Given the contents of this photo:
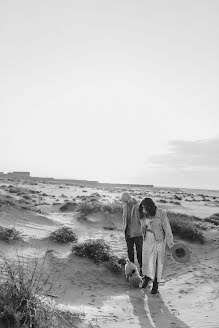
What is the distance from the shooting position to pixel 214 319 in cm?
652

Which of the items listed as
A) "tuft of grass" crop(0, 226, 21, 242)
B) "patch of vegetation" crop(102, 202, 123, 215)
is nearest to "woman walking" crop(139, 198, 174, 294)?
"tuft of grass" crop(0, 226, 21, 242)

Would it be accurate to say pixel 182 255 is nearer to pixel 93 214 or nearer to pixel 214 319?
pixel 214 319

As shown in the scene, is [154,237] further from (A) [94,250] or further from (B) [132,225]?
(A) [94,250]

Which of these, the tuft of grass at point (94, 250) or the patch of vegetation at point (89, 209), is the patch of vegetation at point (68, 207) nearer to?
the patch of vegetation at point (89, 209)

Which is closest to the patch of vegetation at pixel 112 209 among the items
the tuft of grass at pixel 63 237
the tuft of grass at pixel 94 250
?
the tuft of grass at pixel 63 237

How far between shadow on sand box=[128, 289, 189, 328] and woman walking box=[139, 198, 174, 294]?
0.33 meters

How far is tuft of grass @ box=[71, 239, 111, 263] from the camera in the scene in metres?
10.5

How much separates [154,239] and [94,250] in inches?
128

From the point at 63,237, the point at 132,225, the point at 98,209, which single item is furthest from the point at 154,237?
the point at 98,209

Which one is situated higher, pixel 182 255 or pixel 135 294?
pixel 182 255

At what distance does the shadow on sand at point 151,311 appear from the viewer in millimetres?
6312

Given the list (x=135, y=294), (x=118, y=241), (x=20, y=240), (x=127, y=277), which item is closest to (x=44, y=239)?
(x=20, y=240)

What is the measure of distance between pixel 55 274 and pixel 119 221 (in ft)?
30.8

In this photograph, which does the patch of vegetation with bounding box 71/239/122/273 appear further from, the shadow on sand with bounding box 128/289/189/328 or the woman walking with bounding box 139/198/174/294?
the woman walking with bounding box 139/198/174/294
